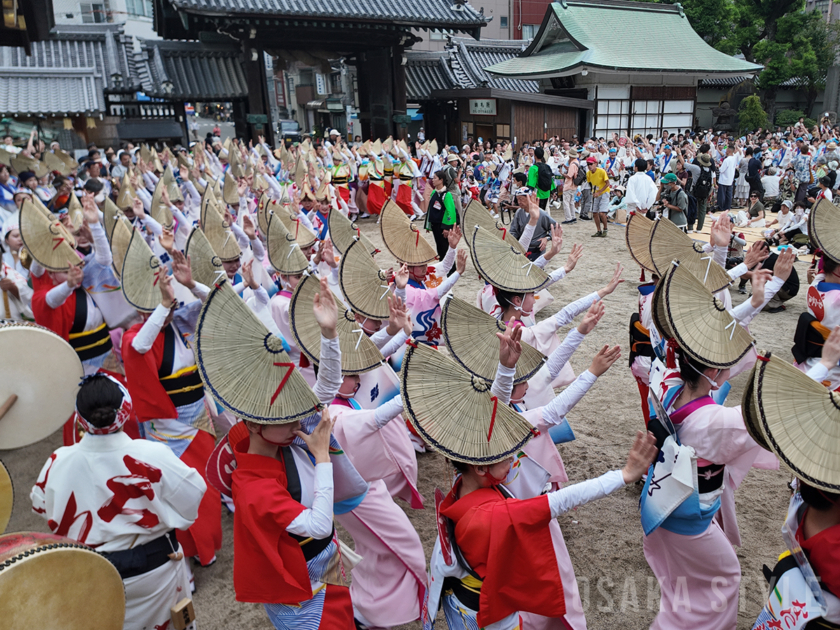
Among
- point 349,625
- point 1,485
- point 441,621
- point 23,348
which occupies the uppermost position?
point 23,348

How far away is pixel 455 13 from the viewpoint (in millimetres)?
17422

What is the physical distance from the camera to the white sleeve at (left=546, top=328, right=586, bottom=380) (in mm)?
3092

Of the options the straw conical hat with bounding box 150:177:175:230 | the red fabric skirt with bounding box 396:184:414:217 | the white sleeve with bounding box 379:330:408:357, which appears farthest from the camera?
the red fabric skirt with bounding box 396:184:414:217

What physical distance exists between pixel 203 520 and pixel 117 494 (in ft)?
4.77

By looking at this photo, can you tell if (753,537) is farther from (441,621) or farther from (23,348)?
(23,348)

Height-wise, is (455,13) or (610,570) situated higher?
(455,13)

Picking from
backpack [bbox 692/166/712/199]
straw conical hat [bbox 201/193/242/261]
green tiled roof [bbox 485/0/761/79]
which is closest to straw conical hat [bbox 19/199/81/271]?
straw conical hat [bbox 201/193/242/261]

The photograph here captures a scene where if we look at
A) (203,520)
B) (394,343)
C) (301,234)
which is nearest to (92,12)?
(301,234)

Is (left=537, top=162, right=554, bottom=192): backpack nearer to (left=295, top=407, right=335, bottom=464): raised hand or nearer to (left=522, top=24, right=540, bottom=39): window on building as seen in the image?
(left=295, top=407, right=335, bottom=464): raised hand

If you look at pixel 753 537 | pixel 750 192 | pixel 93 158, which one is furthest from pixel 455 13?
pixel 753 537

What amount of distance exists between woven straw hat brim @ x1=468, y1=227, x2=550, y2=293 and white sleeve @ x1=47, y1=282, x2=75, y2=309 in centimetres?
296

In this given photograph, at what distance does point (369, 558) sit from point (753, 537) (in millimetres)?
2436

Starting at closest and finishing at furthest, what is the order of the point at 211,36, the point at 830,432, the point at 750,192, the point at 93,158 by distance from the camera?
the point at 830,432, the point at 93,158, the point at 750,192, the point at 211,36

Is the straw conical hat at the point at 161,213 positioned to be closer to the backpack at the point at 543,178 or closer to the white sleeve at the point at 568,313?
the white sleeve at the point at 568,313
